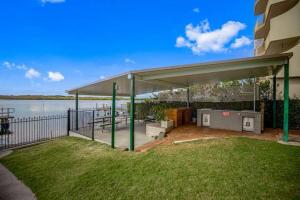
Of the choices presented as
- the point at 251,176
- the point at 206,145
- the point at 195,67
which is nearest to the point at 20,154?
the point at 206,145

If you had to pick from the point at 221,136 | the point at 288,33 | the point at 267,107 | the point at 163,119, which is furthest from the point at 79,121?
the point at 288,33

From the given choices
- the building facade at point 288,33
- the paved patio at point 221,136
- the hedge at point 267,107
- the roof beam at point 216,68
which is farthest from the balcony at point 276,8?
the roof beam at point 216,68

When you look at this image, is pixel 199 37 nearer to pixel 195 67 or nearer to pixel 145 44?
pixel 145 44

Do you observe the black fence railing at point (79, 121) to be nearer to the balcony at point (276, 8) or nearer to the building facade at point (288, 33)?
Result: the building facade at point (288, 33)

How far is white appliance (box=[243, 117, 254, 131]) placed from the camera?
7.70 meters

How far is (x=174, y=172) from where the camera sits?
4188mm

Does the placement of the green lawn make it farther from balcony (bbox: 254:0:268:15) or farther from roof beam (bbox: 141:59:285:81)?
balcony (bbox: 254:0:268:15)

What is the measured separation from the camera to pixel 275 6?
13.0 meters

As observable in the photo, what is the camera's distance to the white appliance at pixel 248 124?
7.70 metres

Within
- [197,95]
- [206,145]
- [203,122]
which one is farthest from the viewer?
[197,95]

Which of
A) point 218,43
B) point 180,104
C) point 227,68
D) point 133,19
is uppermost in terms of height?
point 133,19

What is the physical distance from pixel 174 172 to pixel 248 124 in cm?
530

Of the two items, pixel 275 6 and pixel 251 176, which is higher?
pixel 275 6

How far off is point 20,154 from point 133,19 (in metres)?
16.8
